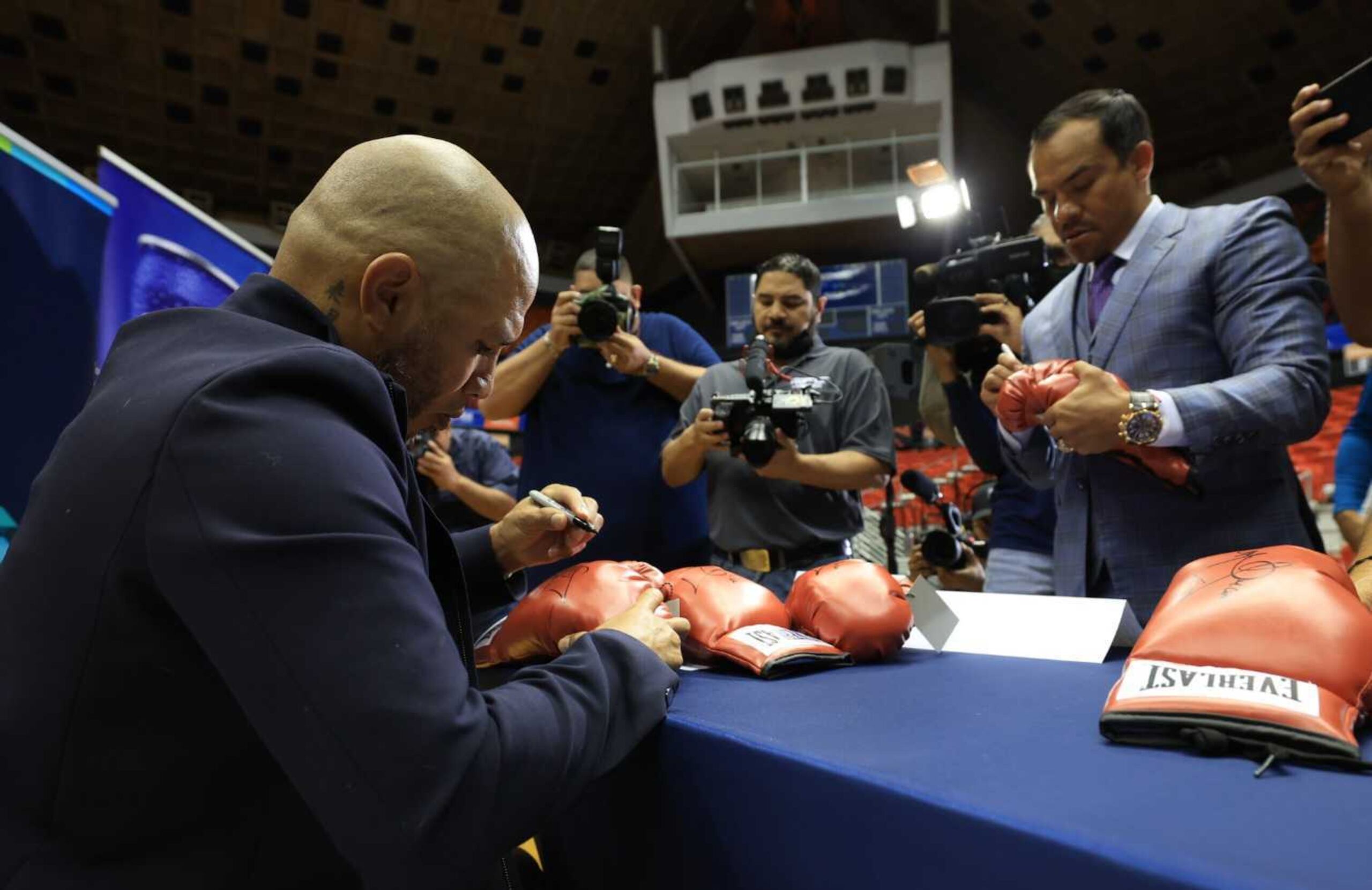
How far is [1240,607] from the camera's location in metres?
0.69

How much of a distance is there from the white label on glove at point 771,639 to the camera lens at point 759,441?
0.79 metres

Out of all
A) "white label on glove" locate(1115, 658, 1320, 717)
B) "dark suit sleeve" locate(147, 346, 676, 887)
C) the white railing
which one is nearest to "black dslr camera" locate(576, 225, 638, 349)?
"dark suit sleeve" locate(147, 346, 676, 887)

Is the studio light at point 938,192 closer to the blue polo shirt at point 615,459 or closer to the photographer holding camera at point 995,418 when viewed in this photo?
the photographer holding camera at point 995,418

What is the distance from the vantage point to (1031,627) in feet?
3.51

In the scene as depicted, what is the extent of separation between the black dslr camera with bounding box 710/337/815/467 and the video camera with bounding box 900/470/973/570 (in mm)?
577

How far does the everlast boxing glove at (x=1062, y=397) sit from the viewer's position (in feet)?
4.12

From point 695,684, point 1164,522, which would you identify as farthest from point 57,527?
point 1164,522

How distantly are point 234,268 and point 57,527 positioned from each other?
85.9 inches

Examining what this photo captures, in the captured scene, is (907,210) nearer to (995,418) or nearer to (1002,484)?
(995,418)

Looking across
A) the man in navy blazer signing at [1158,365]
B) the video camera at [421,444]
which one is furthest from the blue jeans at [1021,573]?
the video camera at [421,444]

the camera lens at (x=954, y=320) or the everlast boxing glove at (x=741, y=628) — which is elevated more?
the camera lens at (x=954, y=320)

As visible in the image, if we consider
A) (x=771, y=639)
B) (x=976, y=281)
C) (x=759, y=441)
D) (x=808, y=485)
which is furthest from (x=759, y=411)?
(x=771, y=639)

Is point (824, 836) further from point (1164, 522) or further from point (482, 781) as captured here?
point (1164, 522)

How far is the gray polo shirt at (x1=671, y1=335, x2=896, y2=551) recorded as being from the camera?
2070mm
